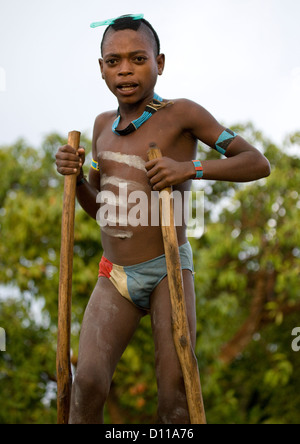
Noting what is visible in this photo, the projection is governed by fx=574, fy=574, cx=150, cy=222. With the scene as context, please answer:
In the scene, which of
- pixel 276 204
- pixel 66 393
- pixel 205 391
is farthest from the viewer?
pixel 276 204

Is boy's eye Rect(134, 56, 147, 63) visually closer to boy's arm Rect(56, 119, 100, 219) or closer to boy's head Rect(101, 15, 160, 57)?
boy's head Rect(101, 15, 160, 57)

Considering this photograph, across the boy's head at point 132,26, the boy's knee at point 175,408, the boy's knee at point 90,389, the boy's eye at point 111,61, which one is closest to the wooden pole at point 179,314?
the boy's knee at point 175,408

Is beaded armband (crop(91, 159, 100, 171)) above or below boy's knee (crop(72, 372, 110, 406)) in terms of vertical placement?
above

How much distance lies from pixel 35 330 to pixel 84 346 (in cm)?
719

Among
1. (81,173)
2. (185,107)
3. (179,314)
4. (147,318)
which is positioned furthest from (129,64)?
(147,318)

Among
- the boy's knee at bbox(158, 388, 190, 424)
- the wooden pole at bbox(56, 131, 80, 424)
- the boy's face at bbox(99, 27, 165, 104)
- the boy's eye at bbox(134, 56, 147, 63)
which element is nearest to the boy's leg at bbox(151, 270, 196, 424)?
the boy's knee at bbox(158, 388, 190, 424)

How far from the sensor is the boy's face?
2.83 m

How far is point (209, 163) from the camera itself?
9.12 ft

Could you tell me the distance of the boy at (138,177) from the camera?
2668 millimetres

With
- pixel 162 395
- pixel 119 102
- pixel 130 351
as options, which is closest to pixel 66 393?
pixel 162 395

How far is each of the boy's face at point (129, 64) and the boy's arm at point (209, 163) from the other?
0.76ft

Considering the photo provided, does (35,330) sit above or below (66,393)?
below

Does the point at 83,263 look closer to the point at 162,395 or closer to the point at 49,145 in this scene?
the point at 49,145

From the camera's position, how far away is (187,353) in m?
2.57
